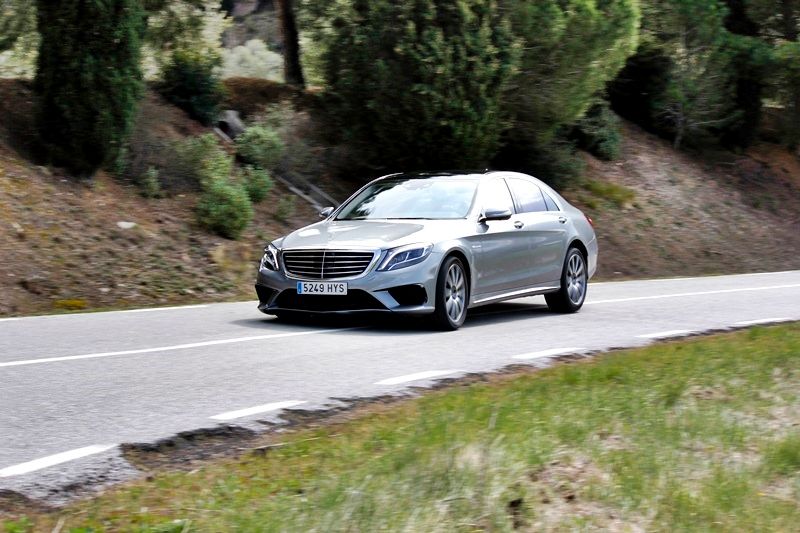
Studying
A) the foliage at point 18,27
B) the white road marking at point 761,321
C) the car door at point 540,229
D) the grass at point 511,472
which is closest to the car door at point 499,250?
the car door at point 540,229

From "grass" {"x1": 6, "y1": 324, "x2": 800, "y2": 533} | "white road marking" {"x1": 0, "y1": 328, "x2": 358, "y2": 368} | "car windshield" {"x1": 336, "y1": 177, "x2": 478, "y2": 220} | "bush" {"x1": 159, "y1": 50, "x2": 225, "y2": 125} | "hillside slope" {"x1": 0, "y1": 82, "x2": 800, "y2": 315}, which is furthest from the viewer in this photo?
"bush" {"x1": 159, "y1": 50, "x2": 225, "y2": 125}

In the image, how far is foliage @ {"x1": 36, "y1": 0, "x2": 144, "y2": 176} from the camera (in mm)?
16891

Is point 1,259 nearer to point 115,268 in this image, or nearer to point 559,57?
point 115,268

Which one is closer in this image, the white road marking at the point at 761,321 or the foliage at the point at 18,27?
the white road marking at the point at 761,321

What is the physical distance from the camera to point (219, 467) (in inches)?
234

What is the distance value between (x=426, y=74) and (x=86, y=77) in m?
5.77

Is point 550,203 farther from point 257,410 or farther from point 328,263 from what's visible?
point 257,410

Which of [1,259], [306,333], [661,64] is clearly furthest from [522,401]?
[661,64]

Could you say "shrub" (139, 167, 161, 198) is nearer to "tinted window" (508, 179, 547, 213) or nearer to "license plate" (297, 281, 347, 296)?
"tinted window" (508, 179, 547, 213)

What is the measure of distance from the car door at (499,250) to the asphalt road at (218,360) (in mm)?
441

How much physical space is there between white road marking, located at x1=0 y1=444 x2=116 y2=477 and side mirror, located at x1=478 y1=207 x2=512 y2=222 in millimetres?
6630

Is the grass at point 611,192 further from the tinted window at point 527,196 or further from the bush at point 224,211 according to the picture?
the tinted window at point 527,196

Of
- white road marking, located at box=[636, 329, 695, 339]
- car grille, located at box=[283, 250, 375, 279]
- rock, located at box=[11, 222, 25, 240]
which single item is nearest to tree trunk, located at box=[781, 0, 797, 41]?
white road marking, located at box=[636, 329, 695, 339]

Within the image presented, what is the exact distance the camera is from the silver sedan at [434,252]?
37.2 feet
